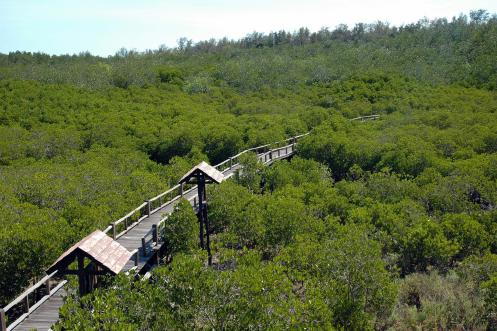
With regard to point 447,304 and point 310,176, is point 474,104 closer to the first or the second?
point 310,176

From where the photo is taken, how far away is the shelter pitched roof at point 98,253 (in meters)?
9.32

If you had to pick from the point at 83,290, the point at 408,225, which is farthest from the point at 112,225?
the point at 408,225

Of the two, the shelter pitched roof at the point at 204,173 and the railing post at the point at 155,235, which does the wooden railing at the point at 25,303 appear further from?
the shelter pitched roof at the point at 204,173

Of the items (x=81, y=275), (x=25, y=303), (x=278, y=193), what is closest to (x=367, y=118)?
(x=278, y=193)

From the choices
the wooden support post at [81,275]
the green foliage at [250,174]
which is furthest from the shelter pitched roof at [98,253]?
the green foliage at [250,174]

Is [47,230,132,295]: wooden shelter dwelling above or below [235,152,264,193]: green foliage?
above

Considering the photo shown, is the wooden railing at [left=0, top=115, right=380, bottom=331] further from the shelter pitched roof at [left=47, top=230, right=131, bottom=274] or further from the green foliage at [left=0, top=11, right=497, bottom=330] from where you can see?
the shelter pitched roof at [left=47, top=230, right=131, bottom=274]

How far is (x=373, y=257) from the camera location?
1482 centimetres

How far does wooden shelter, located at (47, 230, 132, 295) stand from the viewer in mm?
9336

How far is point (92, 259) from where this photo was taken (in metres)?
9.37

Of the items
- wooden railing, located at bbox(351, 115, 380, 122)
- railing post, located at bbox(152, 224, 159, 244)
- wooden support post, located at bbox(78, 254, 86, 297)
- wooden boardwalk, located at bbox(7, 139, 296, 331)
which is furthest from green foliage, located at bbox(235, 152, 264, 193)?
wooden railing, located at bbox(351, 115, 380, 122)

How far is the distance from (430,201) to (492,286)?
35.2ft

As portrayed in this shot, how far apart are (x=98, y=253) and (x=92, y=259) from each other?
211mm

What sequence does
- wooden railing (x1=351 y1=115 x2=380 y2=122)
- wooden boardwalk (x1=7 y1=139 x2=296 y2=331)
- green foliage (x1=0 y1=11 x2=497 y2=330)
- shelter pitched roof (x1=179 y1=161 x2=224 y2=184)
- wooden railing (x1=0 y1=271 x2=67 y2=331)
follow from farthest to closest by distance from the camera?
wooden railing (x1=351 y1=115 x2=380 y2=122) → shelter pitched roof (x1=179 y1=161 x2=224 y2=184) → wooden boardwalk (x1=7 y1=139 x2=296 y2=331) → green foliage (x1=0 y1=11 x2=497 y2=330) → wooden railing (x1=0 y1=271 x2=67 y2=331)
